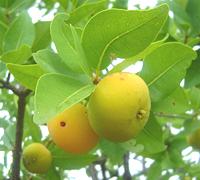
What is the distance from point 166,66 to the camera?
4.26 feet

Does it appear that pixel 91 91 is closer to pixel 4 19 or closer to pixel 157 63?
pixel 157 63

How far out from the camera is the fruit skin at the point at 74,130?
1276mm

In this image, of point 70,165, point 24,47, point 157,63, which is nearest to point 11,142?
point 70,165

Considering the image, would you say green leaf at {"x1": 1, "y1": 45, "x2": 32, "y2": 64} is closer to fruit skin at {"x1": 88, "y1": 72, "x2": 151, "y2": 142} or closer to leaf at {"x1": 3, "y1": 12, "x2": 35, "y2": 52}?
A: leaf at {"x1": 3, "y1": 12, "x2": 35, "y2": 52}

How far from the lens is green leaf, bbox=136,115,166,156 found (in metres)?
1.50

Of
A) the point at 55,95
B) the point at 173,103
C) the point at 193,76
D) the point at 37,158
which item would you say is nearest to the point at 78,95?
the point at 55,95

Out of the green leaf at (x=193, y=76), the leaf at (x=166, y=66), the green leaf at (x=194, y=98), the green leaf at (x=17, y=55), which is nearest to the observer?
the leaf at (x=166, y=66)

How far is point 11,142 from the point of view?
211cm

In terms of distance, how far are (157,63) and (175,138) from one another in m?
1.27

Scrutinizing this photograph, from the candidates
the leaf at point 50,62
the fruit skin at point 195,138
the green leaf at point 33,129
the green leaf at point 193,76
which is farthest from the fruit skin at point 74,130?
the fruit skin at point 195,138

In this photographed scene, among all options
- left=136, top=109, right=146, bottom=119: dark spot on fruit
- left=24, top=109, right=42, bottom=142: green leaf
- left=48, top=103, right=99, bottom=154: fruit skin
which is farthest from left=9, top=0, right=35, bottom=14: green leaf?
left=136, top=109, right=146, bottom=119: dark spot on fruit

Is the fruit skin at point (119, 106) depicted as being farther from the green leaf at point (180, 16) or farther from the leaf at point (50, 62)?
the green leaf at point (180, 16)

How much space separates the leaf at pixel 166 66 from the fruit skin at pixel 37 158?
66 cm

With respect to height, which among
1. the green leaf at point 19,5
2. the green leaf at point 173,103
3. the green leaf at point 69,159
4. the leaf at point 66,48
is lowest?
the green leaf at point 173,103
